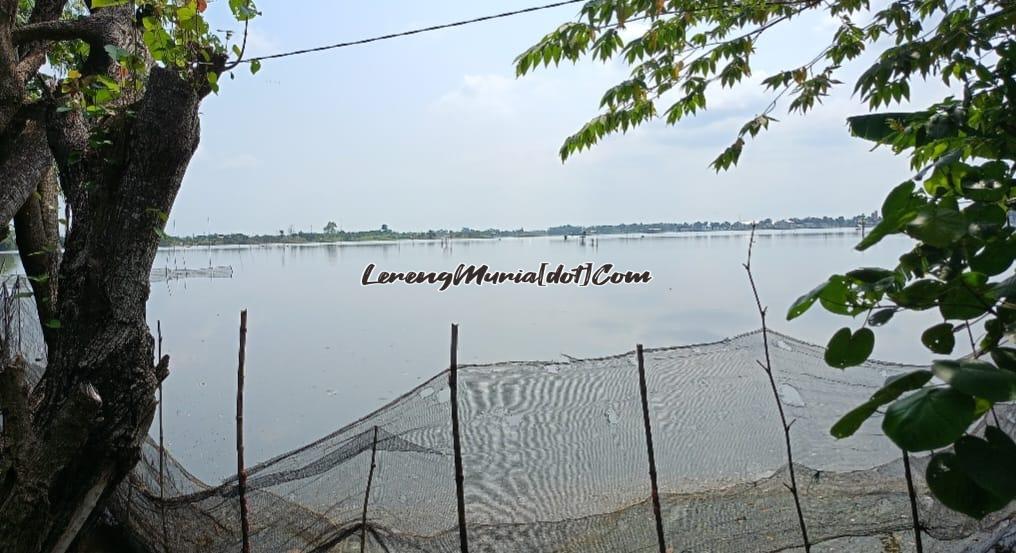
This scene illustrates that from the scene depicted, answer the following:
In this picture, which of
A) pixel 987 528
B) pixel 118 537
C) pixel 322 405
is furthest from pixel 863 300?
pixel 322 405

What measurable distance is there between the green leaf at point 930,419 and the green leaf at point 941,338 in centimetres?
18

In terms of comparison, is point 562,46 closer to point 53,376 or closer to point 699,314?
point 53,376

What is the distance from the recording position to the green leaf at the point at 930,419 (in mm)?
432

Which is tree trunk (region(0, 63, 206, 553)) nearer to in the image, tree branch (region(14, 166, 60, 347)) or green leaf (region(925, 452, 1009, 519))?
tree branch (region(14, 166, 60, 347))

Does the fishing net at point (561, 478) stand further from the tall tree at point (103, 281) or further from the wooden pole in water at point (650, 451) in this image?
the tall tree at point (103, 281)

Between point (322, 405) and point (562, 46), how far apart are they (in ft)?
27.4

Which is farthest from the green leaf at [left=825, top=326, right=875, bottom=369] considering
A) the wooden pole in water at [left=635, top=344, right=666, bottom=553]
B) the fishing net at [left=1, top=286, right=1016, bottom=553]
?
the fishing net at [left=1, top=286, right=1016, bottom=553]

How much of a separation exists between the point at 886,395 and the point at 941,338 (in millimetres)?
144

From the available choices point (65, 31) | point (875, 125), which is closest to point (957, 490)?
point (875, 125)

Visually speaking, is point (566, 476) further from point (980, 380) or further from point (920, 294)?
point (980, 380)

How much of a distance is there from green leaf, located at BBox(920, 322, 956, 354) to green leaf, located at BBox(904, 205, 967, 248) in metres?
0.13

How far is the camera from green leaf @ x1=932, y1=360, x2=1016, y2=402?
0.42 meters

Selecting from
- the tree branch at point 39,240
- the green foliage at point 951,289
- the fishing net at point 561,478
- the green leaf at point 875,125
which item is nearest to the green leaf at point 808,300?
the green foliage at point 951,289

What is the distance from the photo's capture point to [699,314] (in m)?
17.0
